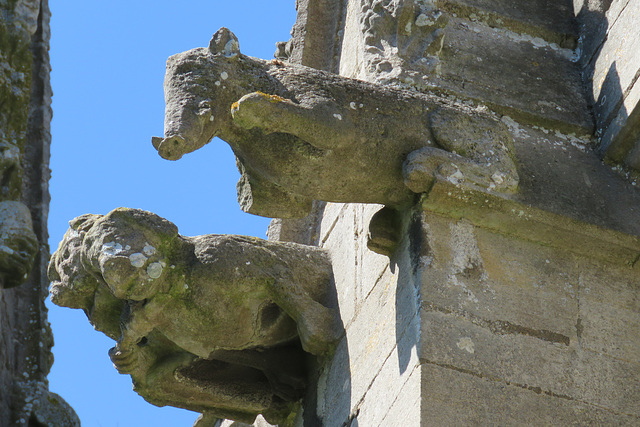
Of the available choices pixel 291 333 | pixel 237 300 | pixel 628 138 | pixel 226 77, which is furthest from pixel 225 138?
pixel 628 138

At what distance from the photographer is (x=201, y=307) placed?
13.8ft

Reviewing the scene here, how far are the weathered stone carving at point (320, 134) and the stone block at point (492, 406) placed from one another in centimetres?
66

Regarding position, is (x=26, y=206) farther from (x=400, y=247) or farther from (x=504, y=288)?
(x=504, y=288)

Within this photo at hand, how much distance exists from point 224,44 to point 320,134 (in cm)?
44

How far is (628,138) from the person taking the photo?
169 inches

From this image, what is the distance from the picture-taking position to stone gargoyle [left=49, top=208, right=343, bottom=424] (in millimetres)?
4102

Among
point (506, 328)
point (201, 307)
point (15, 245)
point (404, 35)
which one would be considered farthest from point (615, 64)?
point (15, 245)

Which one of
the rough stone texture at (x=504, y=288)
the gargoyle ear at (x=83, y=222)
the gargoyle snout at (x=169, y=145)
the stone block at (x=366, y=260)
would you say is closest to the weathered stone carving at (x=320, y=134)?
the gargoyle snout at (x=169, y=145)

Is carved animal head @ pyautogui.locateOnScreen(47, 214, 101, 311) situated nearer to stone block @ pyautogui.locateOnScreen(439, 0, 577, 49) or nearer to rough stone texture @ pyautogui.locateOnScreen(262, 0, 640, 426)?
rough stone texture @ pyautogui.locateOnScreen(262, 0, 640, 426)

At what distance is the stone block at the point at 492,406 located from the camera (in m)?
3.50

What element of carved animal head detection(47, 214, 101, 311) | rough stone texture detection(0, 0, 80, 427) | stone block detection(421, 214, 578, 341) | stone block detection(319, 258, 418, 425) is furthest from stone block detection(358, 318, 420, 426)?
rough stone texture detection(0, 0, 80, 427)

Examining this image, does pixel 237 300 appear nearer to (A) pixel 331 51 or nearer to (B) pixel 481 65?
(B) pixel 481 65

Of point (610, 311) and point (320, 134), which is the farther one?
point (610, 311)

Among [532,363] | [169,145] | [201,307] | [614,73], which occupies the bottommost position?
[201,307]
